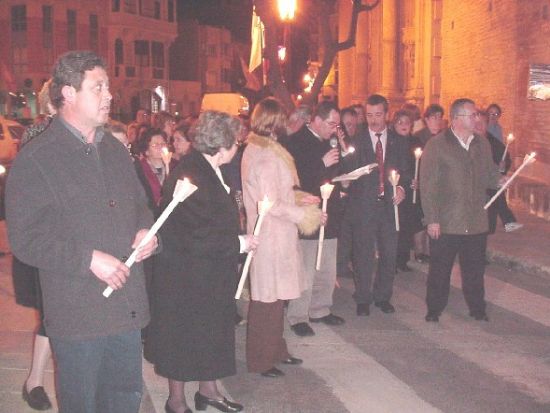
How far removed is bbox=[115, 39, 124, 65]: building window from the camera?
204 ft

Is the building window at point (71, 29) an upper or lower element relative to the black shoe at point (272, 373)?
upper

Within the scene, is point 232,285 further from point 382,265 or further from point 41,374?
point 382,265

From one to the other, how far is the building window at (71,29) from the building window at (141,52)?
20.6 feet

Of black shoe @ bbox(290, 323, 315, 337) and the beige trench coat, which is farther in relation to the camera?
black shoe @ bbox(290, 323, 315, 337)

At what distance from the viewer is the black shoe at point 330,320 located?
8.04 meters

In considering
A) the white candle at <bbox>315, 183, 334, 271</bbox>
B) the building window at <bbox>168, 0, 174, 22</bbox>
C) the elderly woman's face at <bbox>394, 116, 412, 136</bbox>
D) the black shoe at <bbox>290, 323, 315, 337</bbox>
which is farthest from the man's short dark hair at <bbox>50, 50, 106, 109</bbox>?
the building window at <bbox>168, 0, 174, 22</bbox>

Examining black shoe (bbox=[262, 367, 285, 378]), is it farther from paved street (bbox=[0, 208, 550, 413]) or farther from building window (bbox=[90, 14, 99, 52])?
building window (bbox=[90, 14, 99, 52])

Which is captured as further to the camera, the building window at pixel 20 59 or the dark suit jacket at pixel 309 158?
the building window at pixel 20 59

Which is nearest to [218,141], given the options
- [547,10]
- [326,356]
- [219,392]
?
[219,392]

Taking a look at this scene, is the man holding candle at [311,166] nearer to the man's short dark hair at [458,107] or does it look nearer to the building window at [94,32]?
the man's short dark hair at [458,107]

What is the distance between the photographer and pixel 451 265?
8117mm

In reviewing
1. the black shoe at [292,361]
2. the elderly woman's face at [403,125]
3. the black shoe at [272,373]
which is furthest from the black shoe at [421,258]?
the black shoe at [272,373]

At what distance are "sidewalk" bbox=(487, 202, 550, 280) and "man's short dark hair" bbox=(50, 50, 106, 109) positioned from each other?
8185 mm

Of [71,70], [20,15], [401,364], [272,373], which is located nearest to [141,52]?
[20,15]
